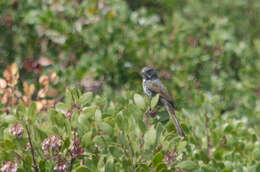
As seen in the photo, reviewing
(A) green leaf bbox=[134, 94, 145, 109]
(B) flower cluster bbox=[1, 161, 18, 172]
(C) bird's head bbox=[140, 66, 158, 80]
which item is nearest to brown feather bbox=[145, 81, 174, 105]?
(C) bird's head bbox=[140, 66, 158, 80]

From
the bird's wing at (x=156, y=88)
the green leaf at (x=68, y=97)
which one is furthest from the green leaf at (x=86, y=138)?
the bird's wing at (x=156, y=88)

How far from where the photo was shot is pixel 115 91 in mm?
5641

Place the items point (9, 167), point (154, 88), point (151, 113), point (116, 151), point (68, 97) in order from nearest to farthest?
point (9, 167) < point (116, 151) < point (68, 97) < point (151, 113) < point (154, 88)

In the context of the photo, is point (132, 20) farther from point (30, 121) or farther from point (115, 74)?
point (30, 121)

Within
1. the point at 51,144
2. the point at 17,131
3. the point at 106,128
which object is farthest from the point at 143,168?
the point at 17,131

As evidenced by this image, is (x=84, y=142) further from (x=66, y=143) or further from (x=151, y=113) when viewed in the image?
(x=151, y=113)

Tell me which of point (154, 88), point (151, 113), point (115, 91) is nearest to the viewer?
point (151, 113)

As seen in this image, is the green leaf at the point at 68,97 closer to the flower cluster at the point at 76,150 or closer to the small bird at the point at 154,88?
the flower cluster at the point at 76,150

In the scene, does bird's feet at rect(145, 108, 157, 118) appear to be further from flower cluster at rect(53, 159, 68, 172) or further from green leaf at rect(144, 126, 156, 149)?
flower cluster at rect(53, 159, 68, 172)

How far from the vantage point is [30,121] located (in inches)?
85.5

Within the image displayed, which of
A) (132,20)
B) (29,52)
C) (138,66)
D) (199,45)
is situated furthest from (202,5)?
(29,52)

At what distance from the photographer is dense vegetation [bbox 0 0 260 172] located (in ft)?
7.35

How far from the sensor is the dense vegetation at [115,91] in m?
2.24

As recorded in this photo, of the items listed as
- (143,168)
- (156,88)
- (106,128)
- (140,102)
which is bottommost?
(143,168)
